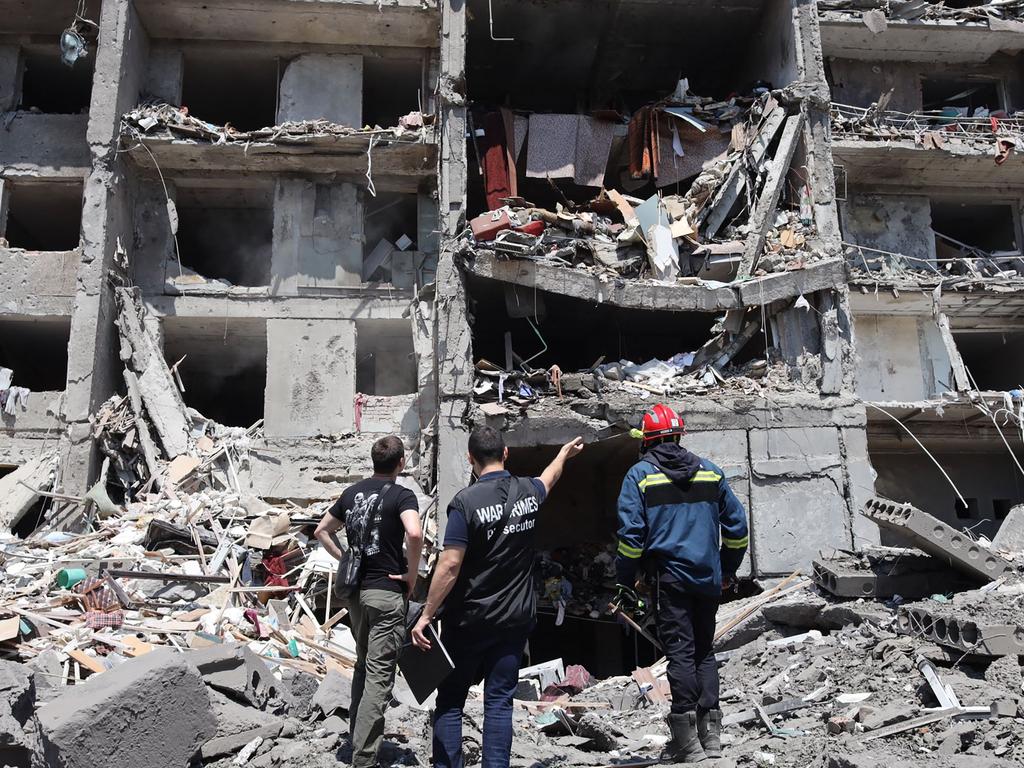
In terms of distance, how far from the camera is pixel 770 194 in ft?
50.2

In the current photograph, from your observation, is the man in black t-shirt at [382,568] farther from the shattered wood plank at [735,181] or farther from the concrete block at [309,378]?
the shattered wood plank at [735,181]

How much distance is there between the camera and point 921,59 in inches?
776

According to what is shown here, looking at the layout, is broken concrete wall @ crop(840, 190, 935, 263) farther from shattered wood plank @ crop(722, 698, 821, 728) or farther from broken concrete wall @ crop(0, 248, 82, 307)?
broken concrete wall @ crop(0, 248, 82, 307)

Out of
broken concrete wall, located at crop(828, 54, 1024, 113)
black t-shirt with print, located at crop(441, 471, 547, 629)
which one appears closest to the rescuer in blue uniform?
black t-shirt with print, located at crop(441, 471, 547, 629)

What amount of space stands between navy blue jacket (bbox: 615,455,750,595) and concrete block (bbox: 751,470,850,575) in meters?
8.15

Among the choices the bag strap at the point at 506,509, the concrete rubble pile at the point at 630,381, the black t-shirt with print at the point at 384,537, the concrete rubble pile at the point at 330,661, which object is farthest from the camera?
the concrete rubble pile at the point at 630,381

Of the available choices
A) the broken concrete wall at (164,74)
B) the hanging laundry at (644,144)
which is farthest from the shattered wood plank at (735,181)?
the broken concrete wall at (164,74)

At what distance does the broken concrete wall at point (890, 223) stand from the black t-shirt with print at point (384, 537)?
633 inches

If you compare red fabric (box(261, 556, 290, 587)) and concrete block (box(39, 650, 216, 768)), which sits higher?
red fabric (box(261, 556, 290, 587))

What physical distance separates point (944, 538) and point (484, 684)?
499 cm

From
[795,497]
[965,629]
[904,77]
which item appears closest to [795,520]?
[795,497]

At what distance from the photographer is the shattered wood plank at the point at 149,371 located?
51.0 ft

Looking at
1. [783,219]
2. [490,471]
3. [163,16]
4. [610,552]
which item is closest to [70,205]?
[163,16]

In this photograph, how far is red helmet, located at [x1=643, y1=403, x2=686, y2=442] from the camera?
580 centimetres
